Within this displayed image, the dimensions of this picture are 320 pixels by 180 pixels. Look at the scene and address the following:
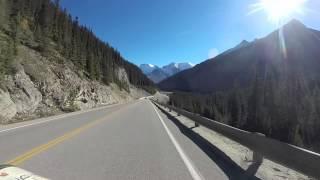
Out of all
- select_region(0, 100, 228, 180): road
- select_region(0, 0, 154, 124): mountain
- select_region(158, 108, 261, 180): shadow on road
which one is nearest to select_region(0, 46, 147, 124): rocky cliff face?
select_region(0, 0, 154, 124): mountain

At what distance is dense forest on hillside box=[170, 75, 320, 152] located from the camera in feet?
141

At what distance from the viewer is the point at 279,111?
2279 inches

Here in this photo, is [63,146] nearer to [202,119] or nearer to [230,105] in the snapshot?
[202,119]

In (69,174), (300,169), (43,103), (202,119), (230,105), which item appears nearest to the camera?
(300,169)

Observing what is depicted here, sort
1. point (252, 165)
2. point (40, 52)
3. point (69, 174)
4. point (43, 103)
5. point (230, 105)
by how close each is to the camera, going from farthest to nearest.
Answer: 1. point (230, 105)
2. point (40, 52)
3. point (43, 103)
4. point (252, 165)
5. point (69, 174)

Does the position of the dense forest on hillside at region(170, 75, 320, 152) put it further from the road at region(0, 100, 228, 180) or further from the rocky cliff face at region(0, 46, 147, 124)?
the road at region(0, 100, 228, 180)

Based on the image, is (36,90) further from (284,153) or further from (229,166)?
(284,153)

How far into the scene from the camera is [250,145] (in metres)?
9.59

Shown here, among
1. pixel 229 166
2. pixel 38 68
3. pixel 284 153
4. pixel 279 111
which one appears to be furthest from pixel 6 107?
pixel 279 111

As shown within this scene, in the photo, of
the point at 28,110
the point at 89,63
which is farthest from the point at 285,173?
the point at 89,63

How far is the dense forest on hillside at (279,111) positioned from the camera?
42.9 meters

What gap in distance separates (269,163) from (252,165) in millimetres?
636

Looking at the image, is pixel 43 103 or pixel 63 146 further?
pixel 43 103

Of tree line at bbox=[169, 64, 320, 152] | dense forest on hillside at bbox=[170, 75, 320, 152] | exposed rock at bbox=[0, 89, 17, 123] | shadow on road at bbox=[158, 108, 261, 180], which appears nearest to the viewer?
shadow on road at bbox=[158, 108, 261, 180]
